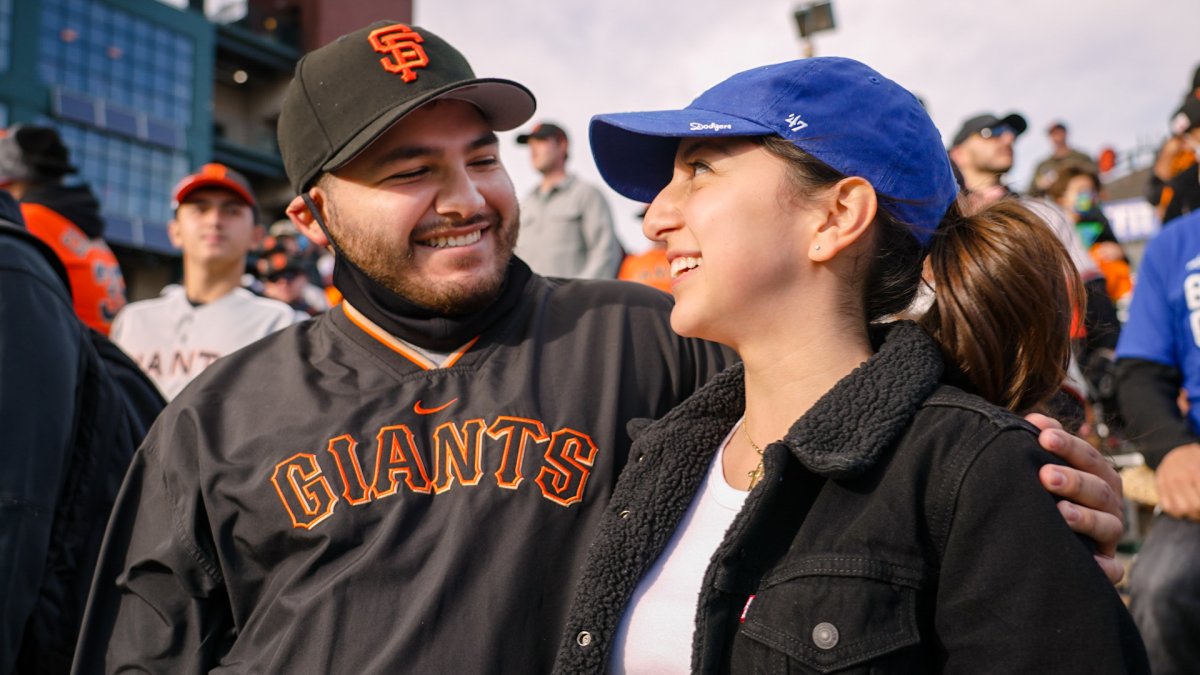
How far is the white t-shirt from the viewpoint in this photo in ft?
5.49

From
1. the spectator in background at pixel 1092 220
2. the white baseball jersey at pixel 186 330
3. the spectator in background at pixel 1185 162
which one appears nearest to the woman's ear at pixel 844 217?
the spectator in background at pixel 1185 162

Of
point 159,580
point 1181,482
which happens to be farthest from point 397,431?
point 1181,482

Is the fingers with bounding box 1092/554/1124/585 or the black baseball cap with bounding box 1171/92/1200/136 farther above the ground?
the black baseball cap with bounding box 1171/92/1200/136

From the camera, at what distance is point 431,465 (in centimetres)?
205

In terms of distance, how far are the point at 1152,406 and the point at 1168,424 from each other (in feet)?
0.43

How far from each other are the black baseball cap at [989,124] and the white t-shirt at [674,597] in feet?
14.6

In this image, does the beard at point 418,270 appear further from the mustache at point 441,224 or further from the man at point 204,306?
the man at point 204,306

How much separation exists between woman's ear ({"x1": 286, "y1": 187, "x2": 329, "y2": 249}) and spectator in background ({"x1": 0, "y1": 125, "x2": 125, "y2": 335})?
1550 mm

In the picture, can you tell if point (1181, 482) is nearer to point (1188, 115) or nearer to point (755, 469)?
point (755, 469)

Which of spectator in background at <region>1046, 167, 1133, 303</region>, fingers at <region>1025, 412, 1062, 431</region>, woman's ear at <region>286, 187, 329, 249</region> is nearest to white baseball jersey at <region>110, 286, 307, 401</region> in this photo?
woman's ear at <region>286, 187, 329, 249</region>

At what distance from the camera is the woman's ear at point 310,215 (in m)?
2.50

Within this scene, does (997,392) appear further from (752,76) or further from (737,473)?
(752,76)

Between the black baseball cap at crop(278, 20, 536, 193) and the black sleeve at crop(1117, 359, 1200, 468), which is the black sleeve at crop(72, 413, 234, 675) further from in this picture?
the black sleeve at crop(1117, 359, 1200, 468)

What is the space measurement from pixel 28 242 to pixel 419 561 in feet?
5.00
